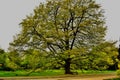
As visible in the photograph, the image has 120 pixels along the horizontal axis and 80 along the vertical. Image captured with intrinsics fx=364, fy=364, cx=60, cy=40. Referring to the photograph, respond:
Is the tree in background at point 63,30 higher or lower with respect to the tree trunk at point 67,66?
higher

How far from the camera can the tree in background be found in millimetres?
41656

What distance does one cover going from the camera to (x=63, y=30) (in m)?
43.2

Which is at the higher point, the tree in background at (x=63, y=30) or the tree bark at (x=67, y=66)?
the tree in background at (x=63, y=30)

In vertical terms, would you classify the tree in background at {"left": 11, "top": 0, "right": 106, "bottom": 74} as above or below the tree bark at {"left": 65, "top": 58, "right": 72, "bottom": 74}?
above

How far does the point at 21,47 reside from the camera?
1642 inches

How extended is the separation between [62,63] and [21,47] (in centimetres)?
537

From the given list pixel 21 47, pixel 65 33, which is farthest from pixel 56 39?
pixel 21 47

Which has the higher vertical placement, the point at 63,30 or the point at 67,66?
the point at 63,30

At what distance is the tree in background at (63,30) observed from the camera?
1640 inches

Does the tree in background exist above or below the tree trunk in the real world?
above

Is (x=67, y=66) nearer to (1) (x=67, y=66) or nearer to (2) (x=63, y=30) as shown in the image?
(1) (x=67, y=66)

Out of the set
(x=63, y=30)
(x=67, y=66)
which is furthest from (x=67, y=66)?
(x=63, y=30)

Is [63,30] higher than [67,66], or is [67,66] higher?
[63,30]

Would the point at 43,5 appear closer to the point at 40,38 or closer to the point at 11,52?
the point at 40,38
